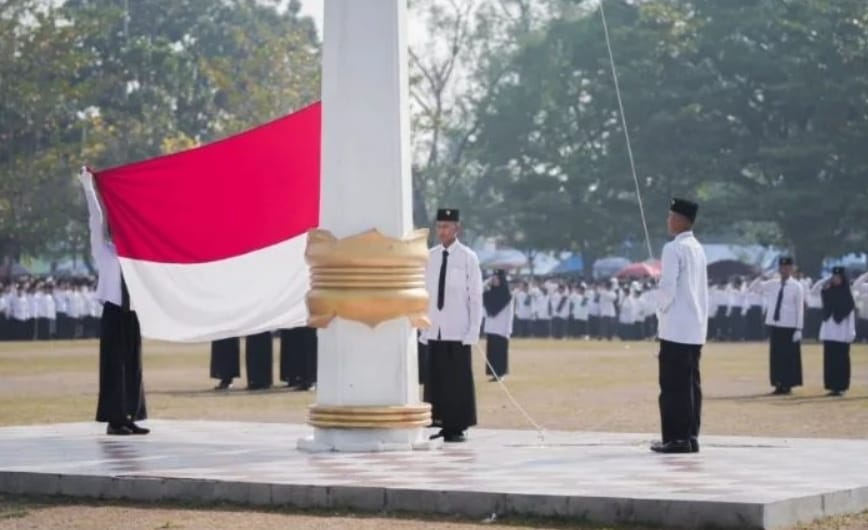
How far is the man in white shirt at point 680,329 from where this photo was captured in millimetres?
14539

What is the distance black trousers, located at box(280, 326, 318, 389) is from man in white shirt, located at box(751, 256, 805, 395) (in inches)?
243

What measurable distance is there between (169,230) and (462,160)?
178 feet

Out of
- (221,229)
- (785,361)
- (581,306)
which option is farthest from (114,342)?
(581,306)

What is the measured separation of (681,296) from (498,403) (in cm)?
878

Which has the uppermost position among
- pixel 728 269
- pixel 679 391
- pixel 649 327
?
pixel 728 269

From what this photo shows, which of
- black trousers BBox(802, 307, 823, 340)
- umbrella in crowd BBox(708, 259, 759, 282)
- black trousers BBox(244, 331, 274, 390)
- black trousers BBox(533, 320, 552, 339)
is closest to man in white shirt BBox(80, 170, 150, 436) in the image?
black trousers BBox(244, 331, 274, 390)

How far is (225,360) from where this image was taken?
1065 inches

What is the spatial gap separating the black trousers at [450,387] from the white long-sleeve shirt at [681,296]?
1874 millimetres

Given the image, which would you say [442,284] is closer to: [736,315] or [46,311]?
[736,315]

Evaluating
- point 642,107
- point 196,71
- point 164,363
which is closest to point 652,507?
point 164,363

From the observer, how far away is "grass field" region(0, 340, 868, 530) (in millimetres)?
11742

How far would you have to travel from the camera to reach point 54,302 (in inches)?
2044

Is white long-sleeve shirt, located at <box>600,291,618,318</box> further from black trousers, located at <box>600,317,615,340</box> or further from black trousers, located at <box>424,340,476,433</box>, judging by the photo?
black trousers, located at <box>424,340,476,433</box>

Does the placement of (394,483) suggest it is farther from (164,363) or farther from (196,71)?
(196,71)
